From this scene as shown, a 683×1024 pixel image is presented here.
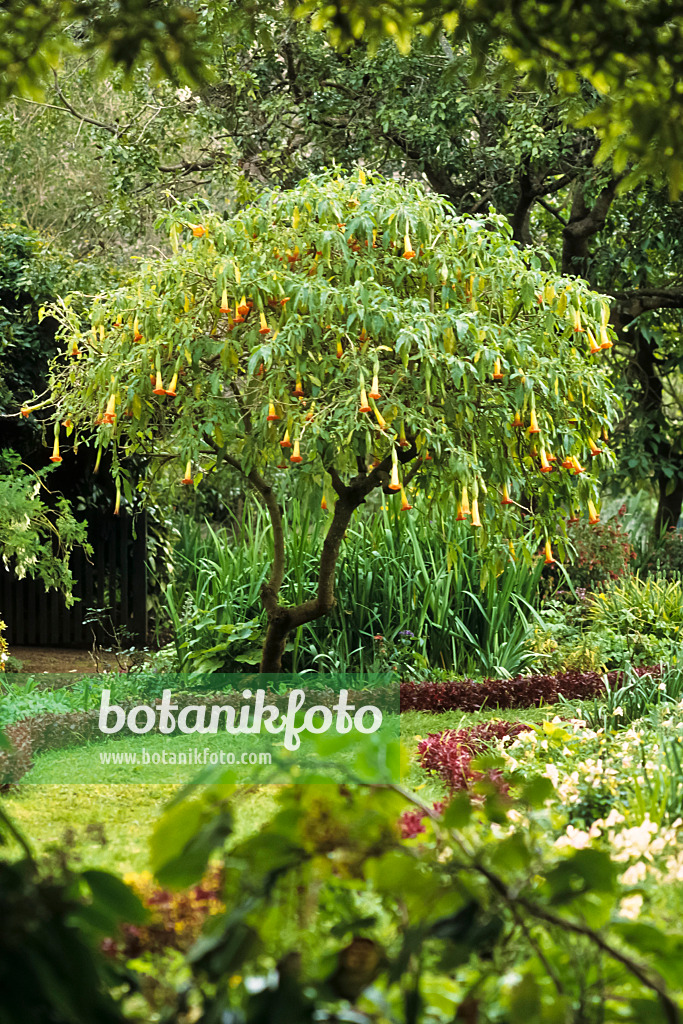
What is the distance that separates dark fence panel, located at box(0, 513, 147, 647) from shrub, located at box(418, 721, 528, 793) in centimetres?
460

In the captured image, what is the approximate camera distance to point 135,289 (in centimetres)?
481

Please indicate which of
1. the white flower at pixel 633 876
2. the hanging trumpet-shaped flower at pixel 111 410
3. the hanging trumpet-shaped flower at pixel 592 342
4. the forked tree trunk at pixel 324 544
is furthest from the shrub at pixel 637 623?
the white flower at pixel 633 876

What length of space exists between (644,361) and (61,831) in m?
8.82

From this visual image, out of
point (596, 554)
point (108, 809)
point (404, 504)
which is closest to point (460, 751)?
point (404, 504)

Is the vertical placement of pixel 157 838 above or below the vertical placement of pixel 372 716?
above

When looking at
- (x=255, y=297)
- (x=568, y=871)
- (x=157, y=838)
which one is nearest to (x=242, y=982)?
(x=157, y=838)

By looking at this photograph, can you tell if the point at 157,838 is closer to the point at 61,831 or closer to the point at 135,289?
the point at 61,831

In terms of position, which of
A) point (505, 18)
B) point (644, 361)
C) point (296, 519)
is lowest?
point (296, 519)

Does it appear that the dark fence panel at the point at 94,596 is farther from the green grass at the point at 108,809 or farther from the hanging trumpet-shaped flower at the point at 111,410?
the hanging trumpet-shaped flower at the point at 111,410

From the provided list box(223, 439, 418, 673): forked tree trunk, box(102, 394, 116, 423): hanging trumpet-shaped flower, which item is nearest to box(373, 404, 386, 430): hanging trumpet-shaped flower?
box(223, 439, 418, 673): forked tree trunk

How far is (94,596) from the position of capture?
29.7 feet

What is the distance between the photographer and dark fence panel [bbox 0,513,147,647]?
8734 mm

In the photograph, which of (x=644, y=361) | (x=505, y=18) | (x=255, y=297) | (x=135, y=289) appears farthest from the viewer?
(x=644, y=361)

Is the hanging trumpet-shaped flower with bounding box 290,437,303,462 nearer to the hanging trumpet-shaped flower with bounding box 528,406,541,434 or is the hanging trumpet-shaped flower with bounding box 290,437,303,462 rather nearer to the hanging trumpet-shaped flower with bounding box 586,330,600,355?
the hanging trumpet-shaped flower with bounding box 528,406,541,434
